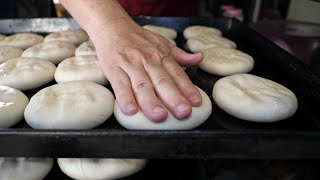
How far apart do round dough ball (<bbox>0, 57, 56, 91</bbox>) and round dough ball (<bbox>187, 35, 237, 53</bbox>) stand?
0.61m

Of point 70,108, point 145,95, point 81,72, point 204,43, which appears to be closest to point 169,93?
point 145,95

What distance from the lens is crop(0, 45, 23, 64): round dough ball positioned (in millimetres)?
1176

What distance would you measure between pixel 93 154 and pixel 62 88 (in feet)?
1.11

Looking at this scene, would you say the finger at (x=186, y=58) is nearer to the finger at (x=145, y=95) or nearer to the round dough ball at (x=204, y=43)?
the finger at (x=145, y=95)

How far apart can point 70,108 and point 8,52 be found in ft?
1.98

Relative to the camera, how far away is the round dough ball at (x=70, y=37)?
1357mm

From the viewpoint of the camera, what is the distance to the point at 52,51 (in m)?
1.19

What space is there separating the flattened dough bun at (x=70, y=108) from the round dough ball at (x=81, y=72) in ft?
0.32

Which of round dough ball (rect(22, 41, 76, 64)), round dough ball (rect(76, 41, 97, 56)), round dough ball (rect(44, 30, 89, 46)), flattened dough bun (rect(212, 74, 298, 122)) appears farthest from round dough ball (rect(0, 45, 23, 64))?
flattened dough bun (rect(212, 74, 298, 122))

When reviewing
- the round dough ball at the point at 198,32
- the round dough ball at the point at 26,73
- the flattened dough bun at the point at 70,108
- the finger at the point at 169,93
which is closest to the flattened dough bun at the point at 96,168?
the flattened dough bun at the point at 70,108

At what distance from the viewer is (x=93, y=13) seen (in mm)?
971

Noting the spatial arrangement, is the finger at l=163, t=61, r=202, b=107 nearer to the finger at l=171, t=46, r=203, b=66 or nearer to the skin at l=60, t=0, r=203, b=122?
the skin at l=60, t=0, r=203, b=122

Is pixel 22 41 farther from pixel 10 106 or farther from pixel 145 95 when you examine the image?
pixel 145 95

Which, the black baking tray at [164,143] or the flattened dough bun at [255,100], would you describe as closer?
the black baking tray at [164,143]
